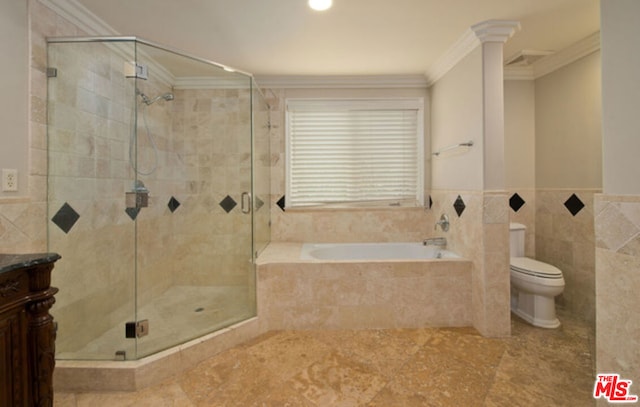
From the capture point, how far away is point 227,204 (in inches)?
105

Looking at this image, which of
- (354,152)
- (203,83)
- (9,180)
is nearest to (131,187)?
(9,180)

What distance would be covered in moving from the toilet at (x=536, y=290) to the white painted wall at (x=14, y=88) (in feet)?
11.6

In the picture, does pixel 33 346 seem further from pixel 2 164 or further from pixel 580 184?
pixel 580 184

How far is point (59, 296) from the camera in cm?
173

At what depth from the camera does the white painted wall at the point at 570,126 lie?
7.73 ft

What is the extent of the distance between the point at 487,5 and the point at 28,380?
3122 mm

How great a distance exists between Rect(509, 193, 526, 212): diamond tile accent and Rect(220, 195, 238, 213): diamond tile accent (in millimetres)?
2840

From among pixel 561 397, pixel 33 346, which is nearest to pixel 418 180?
pixel 561 397

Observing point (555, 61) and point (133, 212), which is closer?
point (133, 212)

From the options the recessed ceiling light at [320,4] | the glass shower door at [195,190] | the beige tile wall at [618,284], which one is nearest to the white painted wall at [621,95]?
the beige tile wall at [618,284]

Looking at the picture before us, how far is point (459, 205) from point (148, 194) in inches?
103

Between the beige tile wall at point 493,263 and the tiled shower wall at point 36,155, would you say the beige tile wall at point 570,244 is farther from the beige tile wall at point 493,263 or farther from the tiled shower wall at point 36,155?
the tiled shower wall at point 36,155

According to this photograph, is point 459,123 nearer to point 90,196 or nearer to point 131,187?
point 131,187

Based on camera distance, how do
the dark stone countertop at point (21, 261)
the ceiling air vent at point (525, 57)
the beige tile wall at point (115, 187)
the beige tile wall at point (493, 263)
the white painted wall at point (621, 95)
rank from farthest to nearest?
1. the ceiling air vent at point (525, 57)
2. the beige tile wall at point (493, 263)
3. the beige tile wall at point (115, 187)
4. the white painted wall at point (621, 95)
5. the dark stone countertop at point (21, 261)
